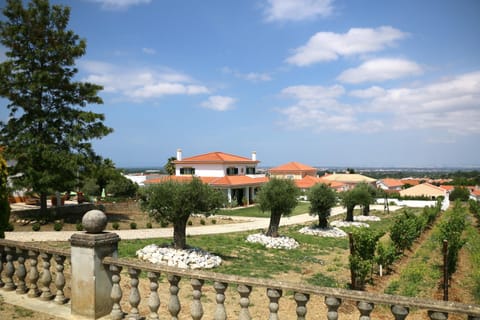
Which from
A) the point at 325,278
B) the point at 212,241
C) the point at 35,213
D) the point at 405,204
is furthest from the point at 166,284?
the point at 405,204

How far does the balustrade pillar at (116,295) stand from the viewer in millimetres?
5398

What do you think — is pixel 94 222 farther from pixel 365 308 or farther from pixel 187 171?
pixel 187 171

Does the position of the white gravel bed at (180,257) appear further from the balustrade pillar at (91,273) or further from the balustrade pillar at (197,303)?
the balustrade pillar at (197,303)

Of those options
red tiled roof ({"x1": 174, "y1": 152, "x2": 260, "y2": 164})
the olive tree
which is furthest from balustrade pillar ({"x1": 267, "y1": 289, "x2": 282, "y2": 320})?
red tiled roof ({"x1": 174, "y1": 152, "x2": 260, "y2": 164})

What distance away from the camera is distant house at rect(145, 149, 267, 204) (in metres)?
43.7

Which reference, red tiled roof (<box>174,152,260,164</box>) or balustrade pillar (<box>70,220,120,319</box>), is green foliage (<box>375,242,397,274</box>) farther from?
red tiled roof (<box>174,152,260,164</box>)

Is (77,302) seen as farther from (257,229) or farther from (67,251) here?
(257,229)

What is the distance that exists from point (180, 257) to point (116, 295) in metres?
9.46

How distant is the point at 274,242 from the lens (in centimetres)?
2034

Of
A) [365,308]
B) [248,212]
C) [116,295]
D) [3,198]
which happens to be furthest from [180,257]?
[248,212]

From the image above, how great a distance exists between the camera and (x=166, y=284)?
1069 centimetres

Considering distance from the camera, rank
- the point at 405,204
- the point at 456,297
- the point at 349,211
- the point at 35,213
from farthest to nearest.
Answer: the point at 405,204 → the point at 349,211 → the point at 35,213 → the point at 456,297

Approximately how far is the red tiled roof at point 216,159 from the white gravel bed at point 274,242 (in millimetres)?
24636

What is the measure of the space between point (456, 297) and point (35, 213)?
79.8 ft
